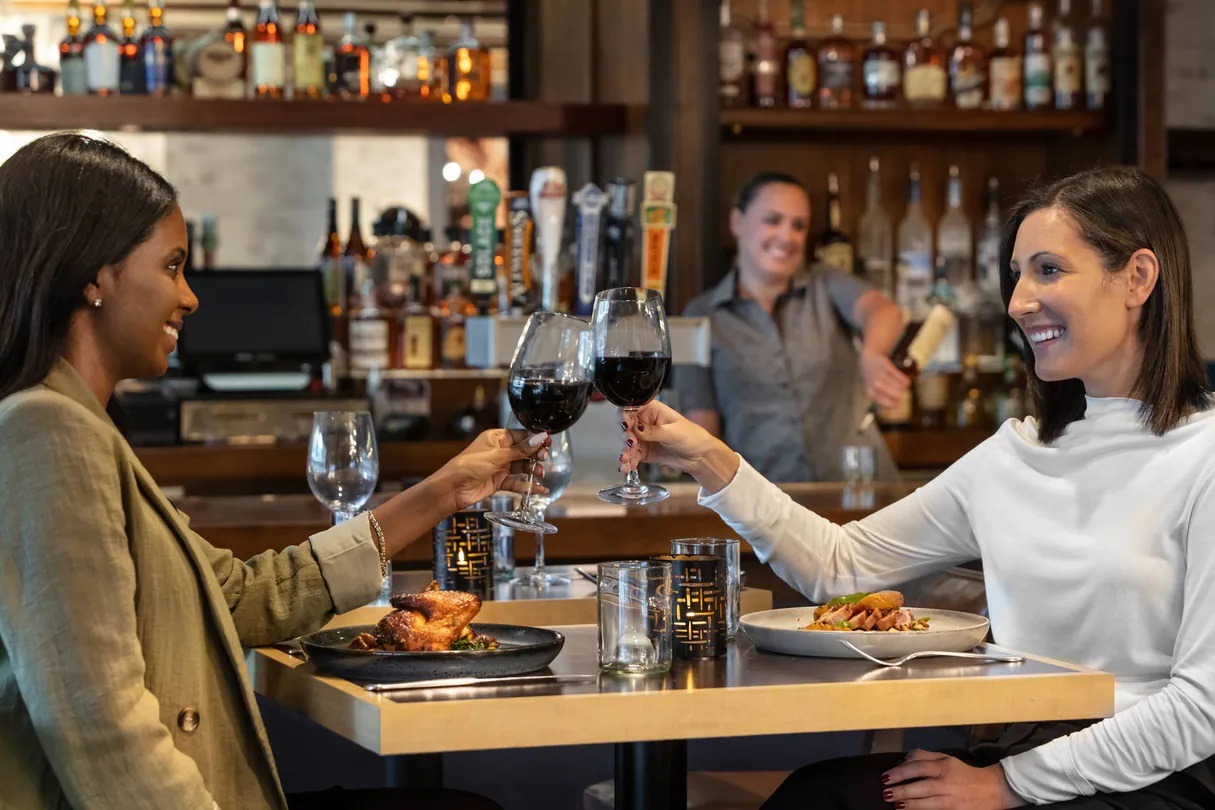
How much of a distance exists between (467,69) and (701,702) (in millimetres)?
3514

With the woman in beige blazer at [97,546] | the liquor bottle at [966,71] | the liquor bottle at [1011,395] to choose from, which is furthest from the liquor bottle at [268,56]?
the woman in beige blazer at [97,546]

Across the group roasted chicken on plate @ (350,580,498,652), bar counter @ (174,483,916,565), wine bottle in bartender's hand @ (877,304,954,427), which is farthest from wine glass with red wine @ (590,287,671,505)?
wine bottle in bartender's hand @ (877,304,954,427)

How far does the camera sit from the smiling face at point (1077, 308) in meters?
1.96

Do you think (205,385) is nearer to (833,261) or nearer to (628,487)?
(833,261)

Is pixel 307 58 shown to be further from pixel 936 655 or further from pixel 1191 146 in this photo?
pixel 936 655

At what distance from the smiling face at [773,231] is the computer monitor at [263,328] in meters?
1.40

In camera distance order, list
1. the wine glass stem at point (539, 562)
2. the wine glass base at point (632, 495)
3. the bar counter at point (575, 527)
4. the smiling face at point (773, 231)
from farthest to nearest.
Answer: the smiling face at point (773, 231) < the bar counter at point (575, 527) < the wine glass stem at point (539, 562) < the wine glass base at point (632, 495)

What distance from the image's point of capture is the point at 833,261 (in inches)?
198

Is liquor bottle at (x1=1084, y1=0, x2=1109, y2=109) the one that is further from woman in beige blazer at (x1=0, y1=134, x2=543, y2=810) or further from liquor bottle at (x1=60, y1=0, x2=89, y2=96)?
woman in beige blazer at (x1=0, y1=134, x2=543, y2=810)

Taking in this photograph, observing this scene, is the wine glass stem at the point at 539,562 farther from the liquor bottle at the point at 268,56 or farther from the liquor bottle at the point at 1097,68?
the liquor bottle at the point at 1097,68

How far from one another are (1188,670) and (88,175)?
4.12 ft

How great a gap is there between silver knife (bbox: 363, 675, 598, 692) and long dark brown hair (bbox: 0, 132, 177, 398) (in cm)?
45

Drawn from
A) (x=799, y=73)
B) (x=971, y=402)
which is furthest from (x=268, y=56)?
(x=971, y=402)

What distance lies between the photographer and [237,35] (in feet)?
15.6
